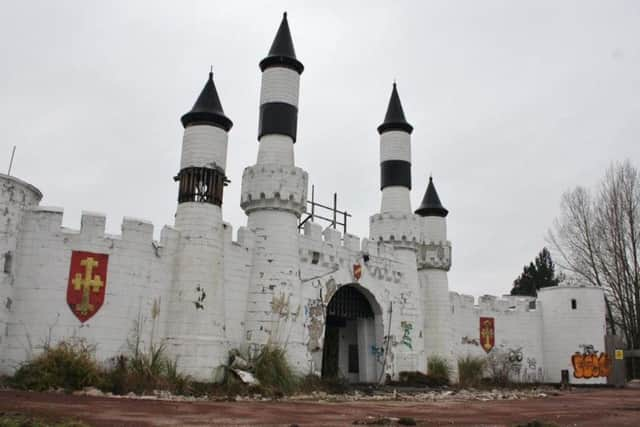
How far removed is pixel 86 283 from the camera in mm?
17859

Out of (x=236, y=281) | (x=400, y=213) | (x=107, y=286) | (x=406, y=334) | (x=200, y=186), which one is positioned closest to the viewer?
(x=107, y=286)

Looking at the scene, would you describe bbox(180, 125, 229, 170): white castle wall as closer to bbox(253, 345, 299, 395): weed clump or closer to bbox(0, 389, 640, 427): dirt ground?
bbox(253, 345, 299, 395): weed clump

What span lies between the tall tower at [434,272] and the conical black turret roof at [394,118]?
4.97 metres

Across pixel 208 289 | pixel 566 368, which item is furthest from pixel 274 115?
pixel 566 368

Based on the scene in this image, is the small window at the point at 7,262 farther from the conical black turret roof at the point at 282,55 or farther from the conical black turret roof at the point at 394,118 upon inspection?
the conical black turret roof at the point at 394,118

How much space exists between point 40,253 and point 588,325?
31.2 m

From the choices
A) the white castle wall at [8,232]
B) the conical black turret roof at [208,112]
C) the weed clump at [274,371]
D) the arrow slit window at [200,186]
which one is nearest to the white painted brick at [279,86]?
the conical black turret roof at [208,112]

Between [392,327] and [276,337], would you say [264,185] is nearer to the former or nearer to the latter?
Result: [276,337]

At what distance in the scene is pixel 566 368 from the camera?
36406 millimetres

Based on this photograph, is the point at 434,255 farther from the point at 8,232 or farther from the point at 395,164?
the point at 8,232

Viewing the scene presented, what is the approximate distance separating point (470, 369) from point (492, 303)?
5537mm

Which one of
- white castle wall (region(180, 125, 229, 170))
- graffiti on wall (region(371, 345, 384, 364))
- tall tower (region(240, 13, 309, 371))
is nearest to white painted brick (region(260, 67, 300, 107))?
tall tower (region(240, 13, 309, 371))

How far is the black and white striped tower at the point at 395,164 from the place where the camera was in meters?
28.9

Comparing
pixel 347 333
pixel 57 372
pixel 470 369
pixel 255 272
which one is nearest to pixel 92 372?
pixel 57 372
